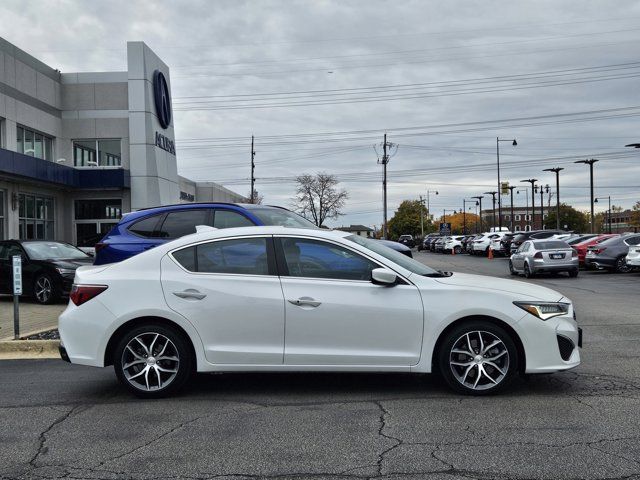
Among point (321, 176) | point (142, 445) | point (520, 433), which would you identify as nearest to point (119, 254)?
point (142, 445)

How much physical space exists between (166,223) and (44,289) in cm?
639

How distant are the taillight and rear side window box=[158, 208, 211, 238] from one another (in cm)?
296

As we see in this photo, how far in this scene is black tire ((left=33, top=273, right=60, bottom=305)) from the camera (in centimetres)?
1373

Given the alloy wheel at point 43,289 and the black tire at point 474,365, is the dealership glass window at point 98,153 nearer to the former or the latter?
the alloy wheel at point 43,289

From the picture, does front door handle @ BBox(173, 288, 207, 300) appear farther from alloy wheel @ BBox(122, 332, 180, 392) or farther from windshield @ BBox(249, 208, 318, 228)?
windshield @ BBox(249, 208, 318, 228)

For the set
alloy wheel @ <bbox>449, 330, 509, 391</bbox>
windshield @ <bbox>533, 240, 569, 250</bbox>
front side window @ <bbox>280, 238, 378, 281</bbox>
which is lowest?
alloy wheel @ <bbox>449, 330, 509, 391</bbox>

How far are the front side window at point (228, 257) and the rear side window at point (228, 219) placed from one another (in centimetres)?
283

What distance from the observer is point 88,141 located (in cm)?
3036

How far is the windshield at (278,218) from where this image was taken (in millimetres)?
8922

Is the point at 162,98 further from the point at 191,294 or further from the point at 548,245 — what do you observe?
the point at 191,294

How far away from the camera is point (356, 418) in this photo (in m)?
5.13

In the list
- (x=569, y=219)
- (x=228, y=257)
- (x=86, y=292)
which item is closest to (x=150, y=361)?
(x=86, y=292)

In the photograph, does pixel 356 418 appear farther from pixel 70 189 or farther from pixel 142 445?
pixel 70 189

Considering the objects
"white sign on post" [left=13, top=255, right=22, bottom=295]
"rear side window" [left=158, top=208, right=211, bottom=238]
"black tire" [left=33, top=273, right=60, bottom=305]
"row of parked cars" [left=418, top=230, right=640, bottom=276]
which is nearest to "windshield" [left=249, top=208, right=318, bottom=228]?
"rear side window" [left=158, top=208, right=211, bottom=238]
